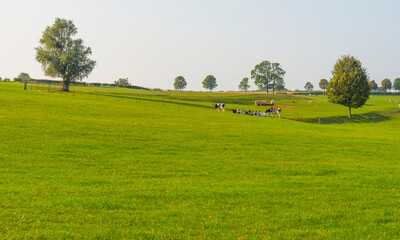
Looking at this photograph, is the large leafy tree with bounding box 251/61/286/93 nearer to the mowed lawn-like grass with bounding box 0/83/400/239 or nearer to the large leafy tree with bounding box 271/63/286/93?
the large leafy tree with bounding box 271/63/286/93

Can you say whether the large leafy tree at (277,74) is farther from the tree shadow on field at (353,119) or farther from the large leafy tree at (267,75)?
the tree shadow on field at (353,119)

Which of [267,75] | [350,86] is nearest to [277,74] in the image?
[267,75]

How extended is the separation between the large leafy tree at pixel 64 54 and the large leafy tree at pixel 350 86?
68943 mm

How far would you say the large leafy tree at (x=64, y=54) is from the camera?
82688 mm

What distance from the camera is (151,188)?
13102mm

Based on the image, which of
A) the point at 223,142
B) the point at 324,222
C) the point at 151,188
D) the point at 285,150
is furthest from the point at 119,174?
the point at 285,150

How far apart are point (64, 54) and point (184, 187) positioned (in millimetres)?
80170

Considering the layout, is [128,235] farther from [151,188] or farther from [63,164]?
[63,164]

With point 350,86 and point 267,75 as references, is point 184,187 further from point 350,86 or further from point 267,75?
point 267,75

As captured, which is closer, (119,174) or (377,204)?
(377,204)

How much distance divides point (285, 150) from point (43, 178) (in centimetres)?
1732

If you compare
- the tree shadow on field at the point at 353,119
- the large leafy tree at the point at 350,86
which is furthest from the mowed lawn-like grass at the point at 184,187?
the large leafy tree at the point at 350,86

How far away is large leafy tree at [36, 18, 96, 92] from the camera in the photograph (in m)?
82.7

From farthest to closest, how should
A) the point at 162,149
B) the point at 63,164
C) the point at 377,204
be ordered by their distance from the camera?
the point at 162,149 < the point at 63,164 < the point at 377,204
